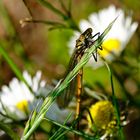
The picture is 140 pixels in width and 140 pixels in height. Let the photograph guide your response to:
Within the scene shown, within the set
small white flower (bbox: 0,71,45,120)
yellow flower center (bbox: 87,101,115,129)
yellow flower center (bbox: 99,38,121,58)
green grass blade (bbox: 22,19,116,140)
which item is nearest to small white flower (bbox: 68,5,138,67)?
yellow flower center (bbox: 99,38,121,58)

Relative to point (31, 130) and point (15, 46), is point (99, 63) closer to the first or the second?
point (15, 46)

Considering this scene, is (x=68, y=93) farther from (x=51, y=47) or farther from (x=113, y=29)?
(x=51, y=47)

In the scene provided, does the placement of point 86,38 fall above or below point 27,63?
below

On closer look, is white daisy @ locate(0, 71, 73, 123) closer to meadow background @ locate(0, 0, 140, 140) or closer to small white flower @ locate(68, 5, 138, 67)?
meadow background @ locate(0, 0, 140, 140)

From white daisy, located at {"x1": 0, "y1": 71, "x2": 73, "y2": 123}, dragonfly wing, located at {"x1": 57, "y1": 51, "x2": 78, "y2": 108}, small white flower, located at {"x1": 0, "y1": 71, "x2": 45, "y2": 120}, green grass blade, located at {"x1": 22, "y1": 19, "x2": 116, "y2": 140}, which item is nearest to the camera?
green grass blade, located at {"x1": 22, "y1": 19, "x2": 116, "y2": 140}

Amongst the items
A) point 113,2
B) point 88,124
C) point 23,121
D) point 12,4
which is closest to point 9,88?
point 23,121

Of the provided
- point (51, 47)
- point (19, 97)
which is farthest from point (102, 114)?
point (51, 47)
